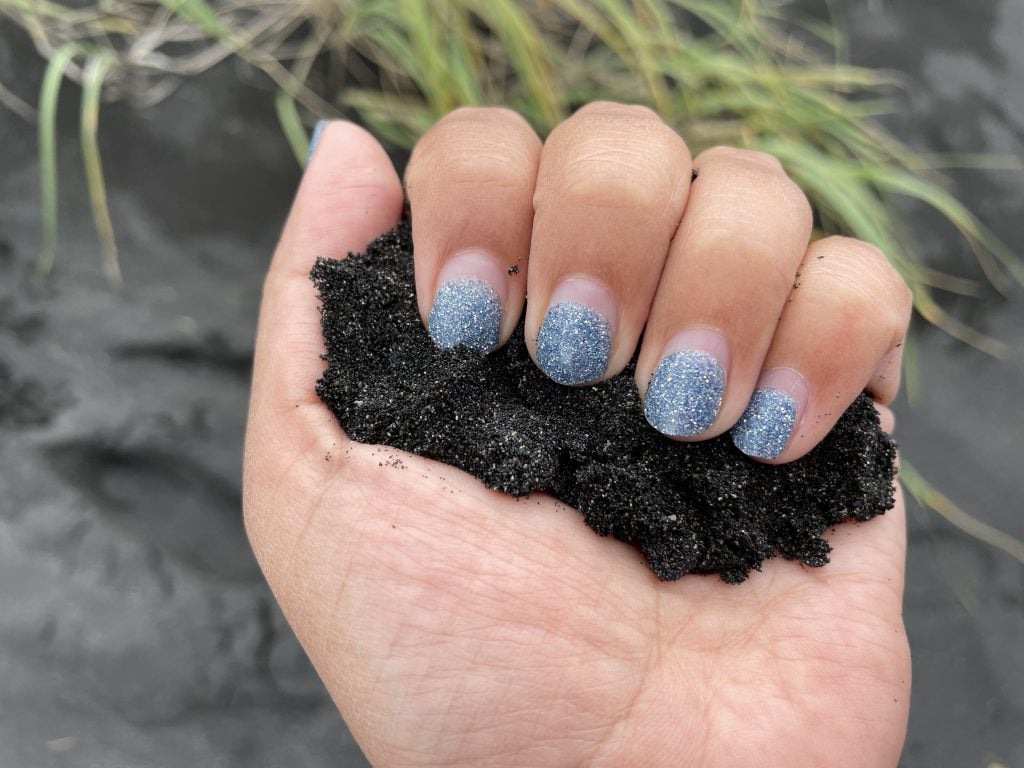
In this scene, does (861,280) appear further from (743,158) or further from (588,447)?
(588,447)

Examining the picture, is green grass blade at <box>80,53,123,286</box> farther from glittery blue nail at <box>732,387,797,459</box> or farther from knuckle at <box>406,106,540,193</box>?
glittery blue nail at <box>732,387,797,459</box>

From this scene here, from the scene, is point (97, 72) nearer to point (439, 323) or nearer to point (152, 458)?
point (152, 458)

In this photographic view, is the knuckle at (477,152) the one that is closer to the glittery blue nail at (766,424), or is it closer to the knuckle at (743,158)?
the knuckle at (743,158)

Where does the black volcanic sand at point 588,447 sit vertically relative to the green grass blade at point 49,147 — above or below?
below

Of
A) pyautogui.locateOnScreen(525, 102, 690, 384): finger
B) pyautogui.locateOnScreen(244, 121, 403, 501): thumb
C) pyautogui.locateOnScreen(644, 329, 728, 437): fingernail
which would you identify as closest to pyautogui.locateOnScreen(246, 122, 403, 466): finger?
pyautogui.locateOnScreen(244, 121, 403, 501): thumb

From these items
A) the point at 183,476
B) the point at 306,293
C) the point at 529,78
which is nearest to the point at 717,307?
the point at 306,293

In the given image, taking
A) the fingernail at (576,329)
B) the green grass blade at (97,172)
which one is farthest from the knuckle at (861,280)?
the green grass blade at (97,172)
